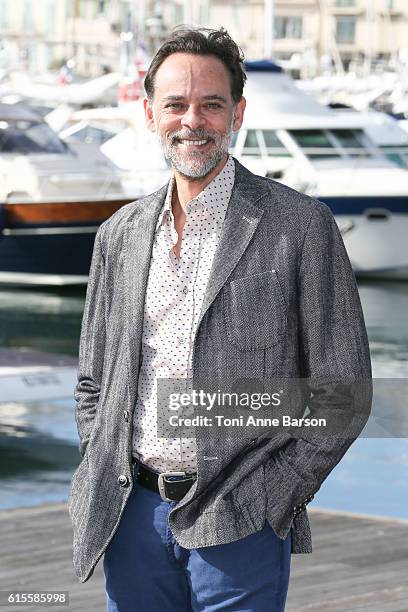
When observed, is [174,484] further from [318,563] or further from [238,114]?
[318,563]

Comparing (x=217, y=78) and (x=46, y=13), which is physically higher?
(x=217, y=78)

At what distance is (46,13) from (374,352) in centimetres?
5683

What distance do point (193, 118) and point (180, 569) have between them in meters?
0.84

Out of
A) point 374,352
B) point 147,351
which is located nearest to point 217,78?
point 147,351

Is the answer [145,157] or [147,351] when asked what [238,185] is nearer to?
[147,351]

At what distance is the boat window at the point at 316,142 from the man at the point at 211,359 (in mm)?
18113

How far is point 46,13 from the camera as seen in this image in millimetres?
69438

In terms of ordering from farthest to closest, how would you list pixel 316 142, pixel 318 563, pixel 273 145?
1. pixel 316 142
2. pixel 273 145
3. pixel 318 563

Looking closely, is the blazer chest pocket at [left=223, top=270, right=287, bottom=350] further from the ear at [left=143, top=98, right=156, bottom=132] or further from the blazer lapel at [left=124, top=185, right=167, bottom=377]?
the ear at [left=143, top=98, right=156, bottom=132]

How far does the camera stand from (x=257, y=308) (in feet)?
8.61

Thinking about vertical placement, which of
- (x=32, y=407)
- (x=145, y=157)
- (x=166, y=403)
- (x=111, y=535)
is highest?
(x=166, y=403)

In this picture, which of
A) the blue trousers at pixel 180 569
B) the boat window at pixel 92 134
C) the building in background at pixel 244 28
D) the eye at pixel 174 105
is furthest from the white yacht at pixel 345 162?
the building in background at pixel 244 28

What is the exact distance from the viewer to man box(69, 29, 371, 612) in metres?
2.61

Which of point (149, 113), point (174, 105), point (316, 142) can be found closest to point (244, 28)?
point (316, 142)
